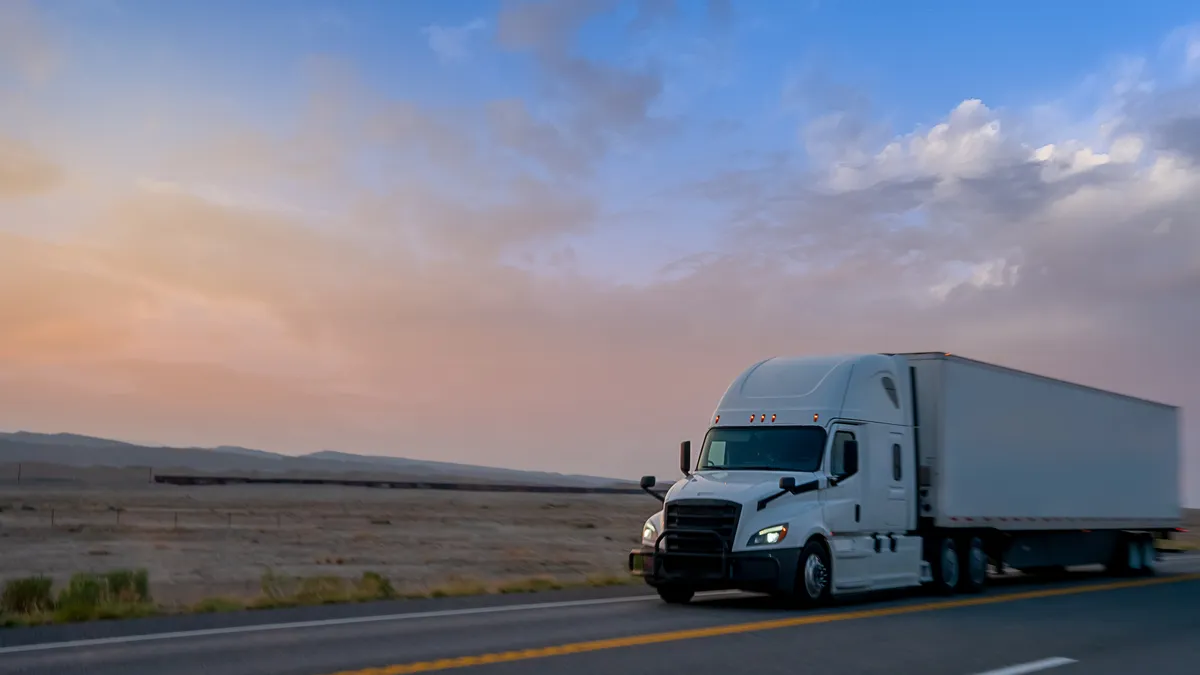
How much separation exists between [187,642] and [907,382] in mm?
12406

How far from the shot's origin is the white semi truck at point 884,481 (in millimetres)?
16422

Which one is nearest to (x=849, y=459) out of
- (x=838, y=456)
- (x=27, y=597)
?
(x=838, y=456)

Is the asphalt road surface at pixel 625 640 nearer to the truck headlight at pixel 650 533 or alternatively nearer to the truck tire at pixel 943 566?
the truck headlight at pixel 650 533

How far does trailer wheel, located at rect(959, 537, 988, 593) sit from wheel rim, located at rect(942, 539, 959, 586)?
161mm

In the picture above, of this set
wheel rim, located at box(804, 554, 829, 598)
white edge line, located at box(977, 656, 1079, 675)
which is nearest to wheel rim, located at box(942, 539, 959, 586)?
wheel rim, located at box(804, 554, 829, 598)

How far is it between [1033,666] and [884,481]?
25.3 ft

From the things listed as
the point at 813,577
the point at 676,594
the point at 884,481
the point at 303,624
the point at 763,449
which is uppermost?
the point at 763,449

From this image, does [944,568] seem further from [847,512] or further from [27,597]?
[27,597]

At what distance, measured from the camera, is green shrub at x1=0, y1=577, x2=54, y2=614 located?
51.2 ft

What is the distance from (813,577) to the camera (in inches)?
655

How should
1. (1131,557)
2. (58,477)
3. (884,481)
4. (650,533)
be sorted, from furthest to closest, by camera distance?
1. (58,477)
2. (1131,557)
3. (884,481)
4. (650,533)

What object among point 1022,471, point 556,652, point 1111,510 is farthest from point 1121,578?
point 556,652

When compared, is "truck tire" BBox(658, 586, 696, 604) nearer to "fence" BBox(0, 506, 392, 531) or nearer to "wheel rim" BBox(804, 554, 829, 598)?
"wheel rim" BBox(804, 554, 829, 598)

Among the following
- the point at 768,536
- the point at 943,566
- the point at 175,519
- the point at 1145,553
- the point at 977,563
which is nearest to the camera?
the point at 768,536
